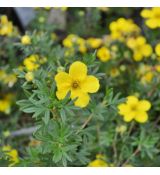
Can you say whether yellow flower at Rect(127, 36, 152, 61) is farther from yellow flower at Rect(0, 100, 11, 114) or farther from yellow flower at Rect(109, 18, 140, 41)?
yellow flower at Rect(0, 100, 11, 114)

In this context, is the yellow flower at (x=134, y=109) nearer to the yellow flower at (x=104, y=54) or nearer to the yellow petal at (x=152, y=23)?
the yellow flower at (x=104, y=54)

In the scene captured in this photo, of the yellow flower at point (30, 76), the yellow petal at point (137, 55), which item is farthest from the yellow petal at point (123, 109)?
the yellow flower at point (30, 76)

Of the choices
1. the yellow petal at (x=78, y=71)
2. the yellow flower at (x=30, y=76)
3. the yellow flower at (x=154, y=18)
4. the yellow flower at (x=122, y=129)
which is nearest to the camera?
the yellow petal at (x=78, y=71)

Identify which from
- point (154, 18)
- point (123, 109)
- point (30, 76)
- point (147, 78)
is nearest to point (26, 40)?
point (30, 76)

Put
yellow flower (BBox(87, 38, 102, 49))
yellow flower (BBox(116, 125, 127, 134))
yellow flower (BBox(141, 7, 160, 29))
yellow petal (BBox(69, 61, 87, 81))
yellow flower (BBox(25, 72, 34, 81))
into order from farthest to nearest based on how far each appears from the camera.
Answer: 1. yellow flower (BBox(87, 38, 102, 49))
2. yellow flower (BBox(141, 7, 160, 29))
3. yellow flower (BBox(116, 125, 127, 134))
4. yellow flower (BBox(25, 72, 34, 81))
5. yellow petal (BBox(69, 61, 87, 81))

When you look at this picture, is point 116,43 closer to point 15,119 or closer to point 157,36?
point 157,36

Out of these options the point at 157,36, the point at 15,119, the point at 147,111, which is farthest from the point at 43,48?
the point at 157,36

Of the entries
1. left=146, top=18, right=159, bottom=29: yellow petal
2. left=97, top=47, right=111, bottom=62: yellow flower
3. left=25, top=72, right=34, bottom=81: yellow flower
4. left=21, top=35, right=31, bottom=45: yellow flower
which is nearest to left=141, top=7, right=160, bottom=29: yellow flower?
left=146, top=18, right=159, bottom=29: yellow petal
